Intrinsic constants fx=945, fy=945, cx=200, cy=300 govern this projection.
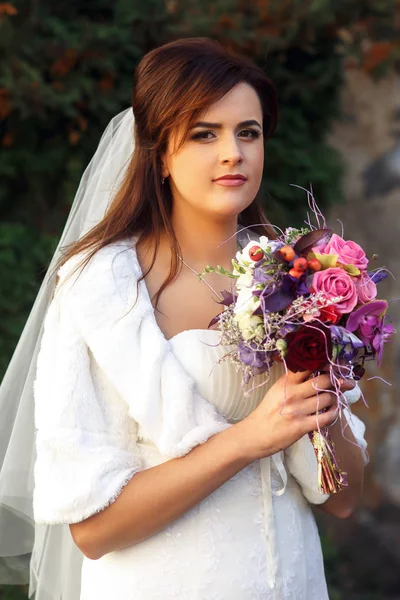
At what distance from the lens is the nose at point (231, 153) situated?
2674mm

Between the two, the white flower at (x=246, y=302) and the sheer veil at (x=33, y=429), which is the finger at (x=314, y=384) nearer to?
the white flower at (x=246, y=302)

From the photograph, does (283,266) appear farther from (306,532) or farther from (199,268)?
(306,532)

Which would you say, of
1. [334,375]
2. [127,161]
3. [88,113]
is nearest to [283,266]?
[334,375]

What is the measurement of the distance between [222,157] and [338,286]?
23.3 inches

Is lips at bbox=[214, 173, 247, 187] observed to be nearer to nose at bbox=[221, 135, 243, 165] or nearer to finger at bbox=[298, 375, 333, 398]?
nose at bbox=[221, 135, 243, 165]

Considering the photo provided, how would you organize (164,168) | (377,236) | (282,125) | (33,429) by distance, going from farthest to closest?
(377,236) < (282,125) < (33,429) < (164,168)

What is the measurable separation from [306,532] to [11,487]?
942 mm

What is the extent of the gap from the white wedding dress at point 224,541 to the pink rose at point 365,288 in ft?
1.28

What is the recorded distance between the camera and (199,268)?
2.91 meters

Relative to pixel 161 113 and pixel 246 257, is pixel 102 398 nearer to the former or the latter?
pixel 246 257

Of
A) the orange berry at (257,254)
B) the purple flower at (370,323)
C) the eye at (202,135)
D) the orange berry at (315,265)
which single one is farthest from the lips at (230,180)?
the purple flower at (370,323)

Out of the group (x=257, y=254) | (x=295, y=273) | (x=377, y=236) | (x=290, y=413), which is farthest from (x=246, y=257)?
(x=377, y=236)

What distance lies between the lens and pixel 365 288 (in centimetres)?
239

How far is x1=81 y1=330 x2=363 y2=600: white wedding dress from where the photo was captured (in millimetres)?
2555
